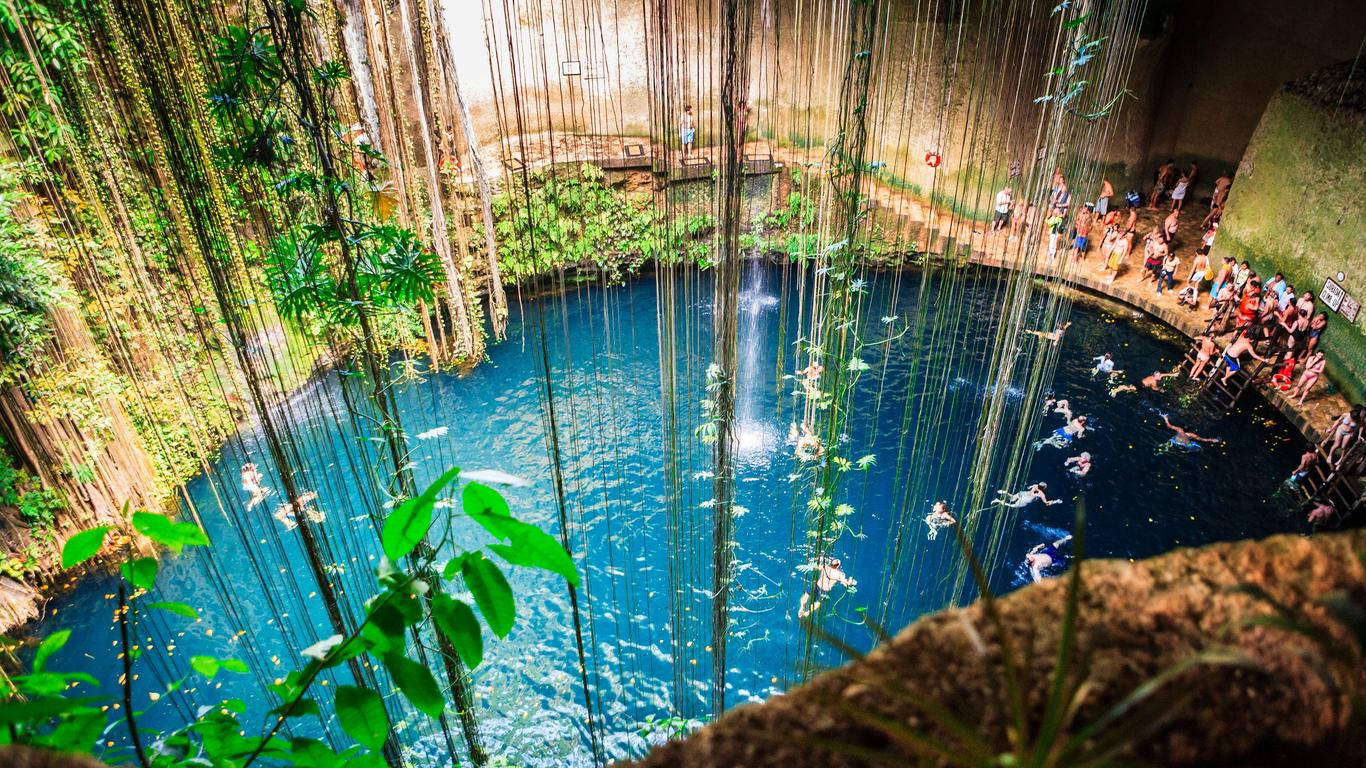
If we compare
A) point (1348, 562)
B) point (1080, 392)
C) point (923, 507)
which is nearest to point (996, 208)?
point (1080, 392)

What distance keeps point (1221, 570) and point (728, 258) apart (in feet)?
6.86

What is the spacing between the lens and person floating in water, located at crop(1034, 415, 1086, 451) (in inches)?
247

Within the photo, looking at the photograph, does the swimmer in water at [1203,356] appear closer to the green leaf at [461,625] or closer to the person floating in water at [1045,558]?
the person floating in water at [1045,558]

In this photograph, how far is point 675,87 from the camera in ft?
9.03

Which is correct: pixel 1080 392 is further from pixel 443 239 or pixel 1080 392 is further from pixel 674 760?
pixel 674 760

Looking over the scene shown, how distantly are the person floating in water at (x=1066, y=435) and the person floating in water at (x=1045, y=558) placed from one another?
3.30ft

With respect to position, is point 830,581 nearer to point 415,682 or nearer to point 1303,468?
point 1303,468

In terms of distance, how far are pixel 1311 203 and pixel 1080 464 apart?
142 inches

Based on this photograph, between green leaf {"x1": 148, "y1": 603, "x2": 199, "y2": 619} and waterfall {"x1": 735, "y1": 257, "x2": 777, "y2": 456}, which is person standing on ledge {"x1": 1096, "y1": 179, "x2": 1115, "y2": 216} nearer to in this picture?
waterfall {"x1": 735, "y1": 257, "x2": 777, "y2": 456}

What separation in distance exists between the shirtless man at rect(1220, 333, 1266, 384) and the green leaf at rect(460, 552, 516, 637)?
7874 millimetres

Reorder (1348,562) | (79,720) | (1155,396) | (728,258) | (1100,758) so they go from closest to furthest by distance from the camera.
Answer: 1. (1100,758)
2. (1348,562)
3. (79,720)
4. (728,258)
5. (1155,396)

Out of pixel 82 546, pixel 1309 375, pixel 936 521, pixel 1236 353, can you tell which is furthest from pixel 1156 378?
pixel 82 546

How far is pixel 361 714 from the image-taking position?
0.89 m

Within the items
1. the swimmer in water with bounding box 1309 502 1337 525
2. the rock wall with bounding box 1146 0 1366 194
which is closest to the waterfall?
the swimmer in water with bounding box 1309 502 1337 525
